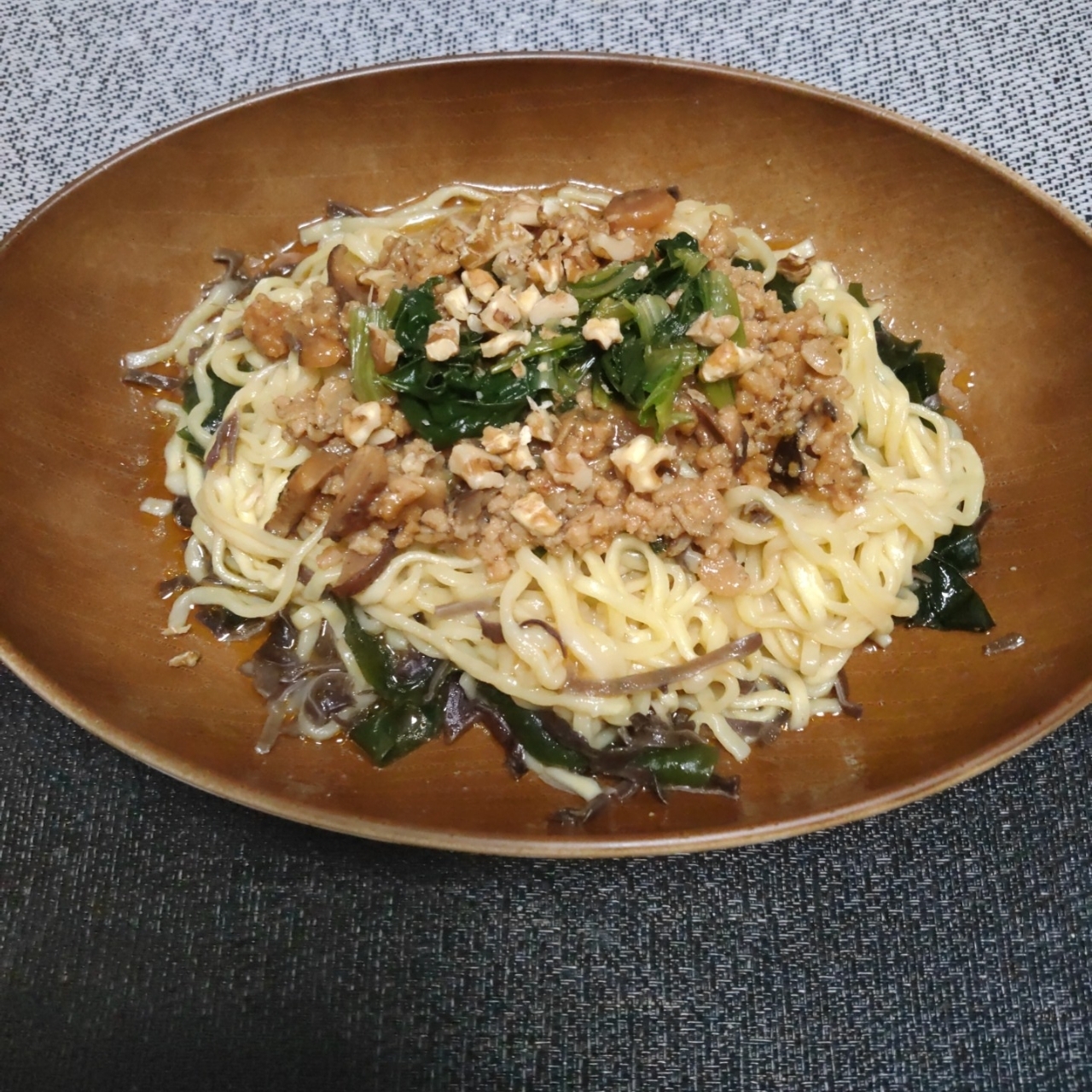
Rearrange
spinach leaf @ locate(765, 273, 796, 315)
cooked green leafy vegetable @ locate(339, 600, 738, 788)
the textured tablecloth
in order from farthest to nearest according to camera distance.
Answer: spinach leaf @ locate(765, 273, 796, 315) → cooked green leafy vegetable @ locate(339, 600, 738, 788) → the textured tablecloth

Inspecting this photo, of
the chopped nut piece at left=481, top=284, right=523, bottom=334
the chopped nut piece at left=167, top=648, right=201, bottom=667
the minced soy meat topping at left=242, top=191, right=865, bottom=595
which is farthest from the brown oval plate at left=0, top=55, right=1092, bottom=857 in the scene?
the chopped nut piece at left=481, top=284, right=523, bottom=334

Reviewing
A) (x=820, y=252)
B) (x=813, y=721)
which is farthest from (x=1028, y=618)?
(x=820, y=252)

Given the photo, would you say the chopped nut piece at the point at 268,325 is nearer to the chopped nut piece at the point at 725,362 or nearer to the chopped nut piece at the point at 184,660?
the chopped nut piece at the point at 184,660

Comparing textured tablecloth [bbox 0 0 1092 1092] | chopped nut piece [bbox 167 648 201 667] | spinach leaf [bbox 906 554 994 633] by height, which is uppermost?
spinach leaf [bbox 906 554 994 633]

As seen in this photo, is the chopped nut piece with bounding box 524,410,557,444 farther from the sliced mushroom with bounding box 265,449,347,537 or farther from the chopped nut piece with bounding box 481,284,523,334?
the sliced mushroom with bounding box 265,449,347,537

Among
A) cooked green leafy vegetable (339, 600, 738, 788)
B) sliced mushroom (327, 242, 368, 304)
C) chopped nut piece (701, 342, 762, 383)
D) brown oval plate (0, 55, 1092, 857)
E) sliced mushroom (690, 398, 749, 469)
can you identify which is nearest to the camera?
brown oval plate (0, 55, 1092, 857)

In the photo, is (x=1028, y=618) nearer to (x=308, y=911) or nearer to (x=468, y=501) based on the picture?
(x=468, y=501)

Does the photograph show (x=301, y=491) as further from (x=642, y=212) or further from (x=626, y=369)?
(x=642, y=212)
